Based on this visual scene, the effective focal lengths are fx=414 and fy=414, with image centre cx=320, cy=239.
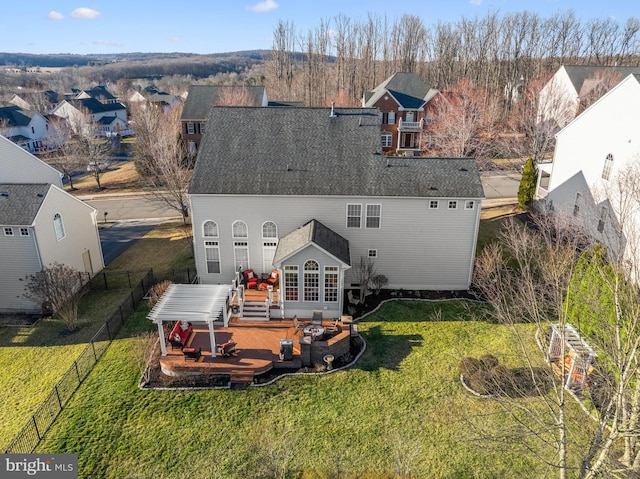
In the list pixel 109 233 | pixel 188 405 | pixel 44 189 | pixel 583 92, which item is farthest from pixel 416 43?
pixel 188 405

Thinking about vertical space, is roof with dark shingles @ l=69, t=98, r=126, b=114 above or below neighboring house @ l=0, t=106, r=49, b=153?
above

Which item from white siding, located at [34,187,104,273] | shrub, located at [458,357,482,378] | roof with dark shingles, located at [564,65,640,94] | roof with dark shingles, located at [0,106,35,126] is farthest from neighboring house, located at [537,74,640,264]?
roof with dark shingles, located at [0,106,35,126]

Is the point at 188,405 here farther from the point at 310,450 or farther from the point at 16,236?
the point at 16,236

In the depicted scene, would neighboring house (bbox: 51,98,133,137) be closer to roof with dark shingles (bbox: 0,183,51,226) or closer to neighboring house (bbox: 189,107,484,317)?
roof with dark shingles (bbox: 0,183,51,226)

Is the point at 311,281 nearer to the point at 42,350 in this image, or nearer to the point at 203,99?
the point at 42,350

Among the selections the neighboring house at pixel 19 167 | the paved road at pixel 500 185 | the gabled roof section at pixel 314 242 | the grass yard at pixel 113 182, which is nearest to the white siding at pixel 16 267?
the neighboring house at pixel 19 167

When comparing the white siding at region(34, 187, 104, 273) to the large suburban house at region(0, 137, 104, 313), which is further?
the white siding at region(34, 187, 104, 273)
